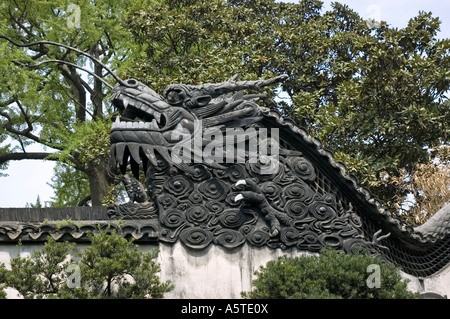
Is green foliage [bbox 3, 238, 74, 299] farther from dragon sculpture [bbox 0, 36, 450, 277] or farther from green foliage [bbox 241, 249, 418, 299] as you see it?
green foliage [bbox 241, 249, 418, 299]

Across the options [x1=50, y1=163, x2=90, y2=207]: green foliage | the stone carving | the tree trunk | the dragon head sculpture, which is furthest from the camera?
[x1=50, y1=163, x2=90, y2=207]: green foliage

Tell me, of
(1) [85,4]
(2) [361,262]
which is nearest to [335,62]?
(1) [85,4]

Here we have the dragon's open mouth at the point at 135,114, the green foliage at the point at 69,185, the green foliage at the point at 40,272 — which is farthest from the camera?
the green foliage at the point at 69,185

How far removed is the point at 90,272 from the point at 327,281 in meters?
2.89

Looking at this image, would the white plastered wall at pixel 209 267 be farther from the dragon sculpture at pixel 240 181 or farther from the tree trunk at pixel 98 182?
the tree trunk at pixel 98 182

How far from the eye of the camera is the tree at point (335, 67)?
18.9m

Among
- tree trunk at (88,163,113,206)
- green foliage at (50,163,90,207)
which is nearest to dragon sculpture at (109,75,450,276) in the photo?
tree trunk at (88,163,113,206)

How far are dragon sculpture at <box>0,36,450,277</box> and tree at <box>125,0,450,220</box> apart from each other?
6.04 m

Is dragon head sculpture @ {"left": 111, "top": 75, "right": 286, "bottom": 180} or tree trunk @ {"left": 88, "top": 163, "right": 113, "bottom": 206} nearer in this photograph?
dragon head sculpture @ {"left": 111, "top": 75, "right": 286, "bottom": 180}

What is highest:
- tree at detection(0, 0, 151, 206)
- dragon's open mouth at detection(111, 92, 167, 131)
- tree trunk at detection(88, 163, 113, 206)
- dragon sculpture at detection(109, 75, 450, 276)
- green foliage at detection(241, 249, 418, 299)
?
tree at detection(0, 0, 151, 206)

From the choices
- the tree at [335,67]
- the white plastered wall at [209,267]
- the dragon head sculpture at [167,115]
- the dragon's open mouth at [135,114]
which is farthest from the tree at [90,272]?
the tree at [335,67]

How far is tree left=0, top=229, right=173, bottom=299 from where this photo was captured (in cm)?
1024

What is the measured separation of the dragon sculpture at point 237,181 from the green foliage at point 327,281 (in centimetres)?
92

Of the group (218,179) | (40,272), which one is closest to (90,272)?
(40,272)
